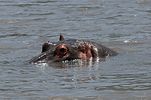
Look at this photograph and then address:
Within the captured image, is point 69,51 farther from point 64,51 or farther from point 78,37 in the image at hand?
point 78,37

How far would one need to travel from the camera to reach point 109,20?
13461 mm

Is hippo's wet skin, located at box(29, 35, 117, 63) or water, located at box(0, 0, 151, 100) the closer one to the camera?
water, located at box(0, 0, 151, 100)

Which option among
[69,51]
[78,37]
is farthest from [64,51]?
[78,37]

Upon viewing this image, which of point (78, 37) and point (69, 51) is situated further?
point (78, 37)

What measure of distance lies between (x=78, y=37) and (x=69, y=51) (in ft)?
7.89

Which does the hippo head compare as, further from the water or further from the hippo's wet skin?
the water

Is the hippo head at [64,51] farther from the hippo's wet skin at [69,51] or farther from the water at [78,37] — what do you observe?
the water at [78,37]

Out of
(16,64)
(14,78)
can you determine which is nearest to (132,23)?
(16,64)

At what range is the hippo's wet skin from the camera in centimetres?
931

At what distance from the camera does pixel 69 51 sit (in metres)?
9.45

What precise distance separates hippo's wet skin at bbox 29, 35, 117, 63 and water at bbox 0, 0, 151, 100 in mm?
201

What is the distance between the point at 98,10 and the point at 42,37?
3.01m

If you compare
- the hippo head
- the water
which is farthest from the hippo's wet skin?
the water

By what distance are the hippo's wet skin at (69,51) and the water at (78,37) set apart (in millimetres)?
201
